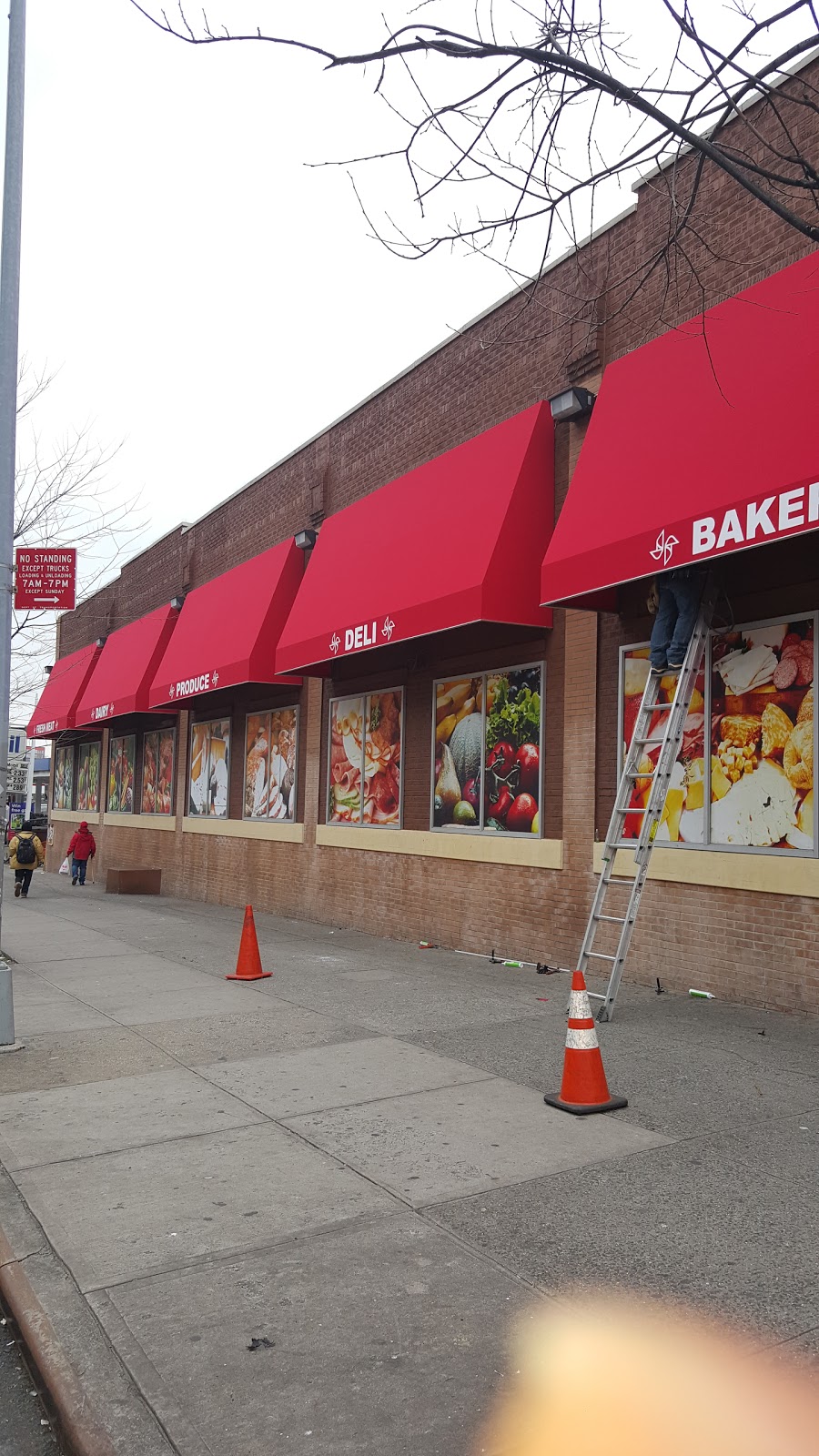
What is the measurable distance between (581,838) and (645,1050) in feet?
12.1

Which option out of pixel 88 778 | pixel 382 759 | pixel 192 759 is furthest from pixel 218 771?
pixel 88 778

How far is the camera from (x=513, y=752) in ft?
40.3

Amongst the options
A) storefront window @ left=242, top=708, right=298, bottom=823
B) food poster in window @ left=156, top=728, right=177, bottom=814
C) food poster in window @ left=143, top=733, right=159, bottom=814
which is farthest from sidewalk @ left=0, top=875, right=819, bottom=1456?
food poster in window @ left=143, top=733, right=159, bottom=814

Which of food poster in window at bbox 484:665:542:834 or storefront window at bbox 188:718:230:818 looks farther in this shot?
storefront window at bbox 188:718:230:818

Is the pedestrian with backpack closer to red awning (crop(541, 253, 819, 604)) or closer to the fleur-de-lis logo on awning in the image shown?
red awning (crop(541, 253, 819, 604))

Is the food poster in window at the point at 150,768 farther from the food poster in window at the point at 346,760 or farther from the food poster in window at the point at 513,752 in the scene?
the food poster in window at the point at 513,752

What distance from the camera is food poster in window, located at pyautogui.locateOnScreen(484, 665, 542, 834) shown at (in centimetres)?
1195

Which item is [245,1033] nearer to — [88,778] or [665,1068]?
[665,1068]

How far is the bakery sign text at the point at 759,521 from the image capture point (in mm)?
7414

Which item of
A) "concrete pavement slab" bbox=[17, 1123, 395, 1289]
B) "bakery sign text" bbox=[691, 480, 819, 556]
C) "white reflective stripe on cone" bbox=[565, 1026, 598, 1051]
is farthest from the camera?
Result: "bakery sign text" bbox=[691, 480, 819, 556]

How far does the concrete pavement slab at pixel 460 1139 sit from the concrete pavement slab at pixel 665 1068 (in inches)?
14.0

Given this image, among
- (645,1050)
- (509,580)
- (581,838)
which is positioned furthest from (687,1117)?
(509,580)

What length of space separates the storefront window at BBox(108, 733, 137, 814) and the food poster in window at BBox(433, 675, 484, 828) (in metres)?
14.7

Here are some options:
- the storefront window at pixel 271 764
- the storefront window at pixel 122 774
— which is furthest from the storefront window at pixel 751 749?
the storefront window at pixel 122 774
